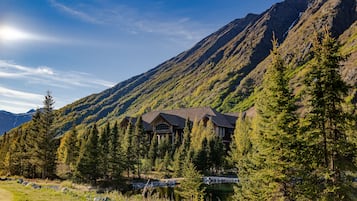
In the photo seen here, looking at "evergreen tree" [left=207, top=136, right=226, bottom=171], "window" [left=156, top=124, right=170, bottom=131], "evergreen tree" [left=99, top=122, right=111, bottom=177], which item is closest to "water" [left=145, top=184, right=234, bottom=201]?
"evergreen tree" [left=99, top=122, right=111, bottom=177]

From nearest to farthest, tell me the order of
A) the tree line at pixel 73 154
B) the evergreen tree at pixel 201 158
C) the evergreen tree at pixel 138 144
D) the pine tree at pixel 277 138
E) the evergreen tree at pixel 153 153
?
the pine tree at pixel 277 138 < the tree line at pixel 73 154 < the evergreen tree at pixel 138 144 < the evergreen tree at pixel 201 158 < the evergreen tree at pixel 153 153

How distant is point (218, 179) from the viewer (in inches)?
2269

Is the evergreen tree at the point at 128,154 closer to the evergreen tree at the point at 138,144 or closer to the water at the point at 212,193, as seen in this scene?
the evergreen tree at the point at 138,144

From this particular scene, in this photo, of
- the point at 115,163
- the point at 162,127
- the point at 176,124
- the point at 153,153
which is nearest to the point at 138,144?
the point at 153,153

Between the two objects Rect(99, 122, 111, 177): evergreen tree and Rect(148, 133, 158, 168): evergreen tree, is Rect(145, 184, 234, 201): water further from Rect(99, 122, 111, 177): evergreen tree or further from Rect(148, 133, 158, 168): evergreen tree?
Rect(148, 133, 158, 168): evergreen tree

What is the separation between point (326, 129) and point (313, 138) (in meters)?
0.85

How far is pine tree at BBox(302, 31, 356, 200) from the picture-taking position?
17.1 meters

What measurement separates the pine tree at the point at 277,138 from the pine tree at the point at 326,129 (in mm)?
862

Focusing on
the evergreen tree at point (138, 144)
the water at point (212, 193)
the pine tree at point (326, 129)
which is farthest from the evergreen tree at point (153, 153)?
the pine tree at point (326, 129)

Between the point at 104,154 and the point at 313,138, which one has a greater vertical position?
the point at 313,138

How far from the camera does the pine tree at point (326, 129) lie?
56.1 feet

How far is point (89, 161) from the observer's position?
4394 cm

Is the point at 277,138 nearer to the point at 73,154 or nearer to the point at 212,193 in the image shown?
the point at 212,193

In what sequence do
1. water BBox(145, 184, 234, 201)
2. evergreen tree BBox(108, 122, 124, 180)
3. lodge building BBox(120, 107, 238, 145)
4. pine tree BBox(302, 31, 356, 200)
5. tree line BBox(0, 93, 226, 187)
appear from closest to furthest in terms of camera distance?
pine tree BBox(302, 31, 356, 200) < water BBox(145, 184, 234, 201) < tree line BBox(0, 93, 226, 187) < evergreen tree BBox(108, 122, 124, 180) < lodge building BBox(120, 107, 238, 145)
